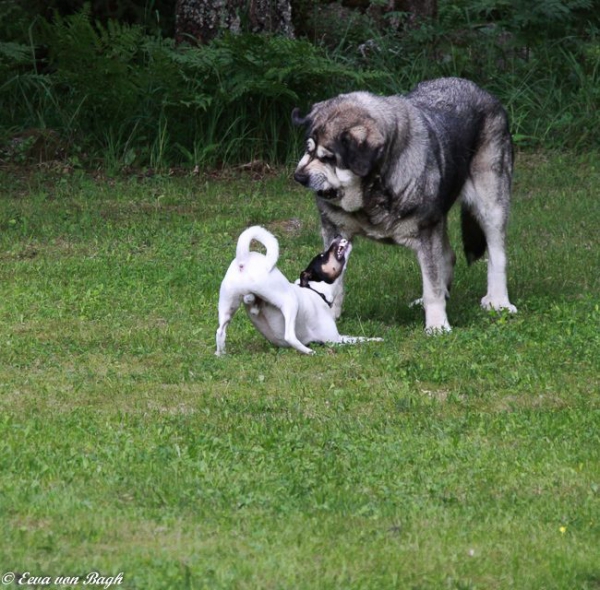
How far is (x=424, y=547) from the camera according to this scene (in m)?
5.20

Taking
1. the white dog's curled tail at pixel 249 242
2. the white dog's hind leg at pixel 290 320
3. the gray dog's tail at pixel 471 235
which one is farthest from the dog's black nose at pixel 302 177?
the gray dog's tail at pixel 471 235

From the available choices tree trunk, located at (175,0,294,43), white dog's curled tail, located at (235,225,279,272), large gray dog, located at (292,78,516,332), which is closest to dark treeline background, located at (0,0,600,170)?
tree trunk, located at (175,0,294,43)

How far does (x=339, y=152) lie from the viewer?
28.9ft

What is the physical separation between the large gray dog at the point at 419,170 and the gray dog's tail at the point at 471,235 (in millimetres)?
33

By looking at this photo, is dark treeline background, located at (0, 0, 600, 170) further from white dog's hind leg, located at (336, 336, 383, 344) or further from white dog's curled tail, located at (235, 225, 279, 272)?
white dog's curled tail, located at (235, 225, 279, 272)

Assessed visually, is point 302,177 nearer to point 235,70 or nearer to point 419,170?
point 419,170

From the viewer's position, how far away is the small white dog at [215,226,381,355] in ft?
26.5

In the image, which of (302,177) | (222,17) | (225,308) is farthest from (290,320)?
(222,17)

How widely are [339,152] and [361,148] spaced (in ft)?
0.48

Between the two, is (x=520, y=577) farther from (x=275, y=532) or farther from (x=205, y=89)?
(x=205, y=89)

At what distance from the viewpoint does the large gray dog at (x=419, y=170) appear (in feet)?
29.0

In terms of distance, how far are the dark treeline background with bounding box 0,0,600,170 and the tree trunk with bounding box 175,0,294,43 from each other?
0.04ft

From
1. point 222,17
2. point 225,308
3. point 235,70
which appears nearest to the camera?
point 225,308

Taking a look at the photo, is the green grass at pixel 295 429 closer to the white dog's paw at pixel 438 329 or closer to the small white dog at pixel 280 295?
the white dog's paw at pixel 438 329
